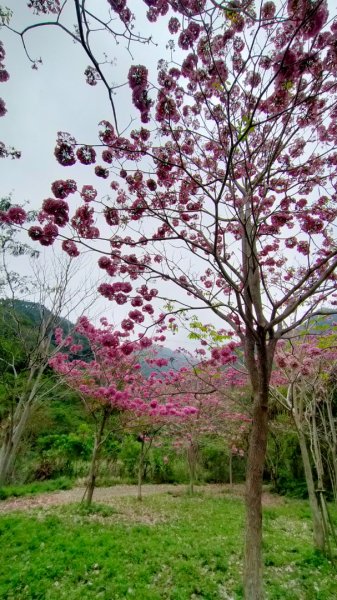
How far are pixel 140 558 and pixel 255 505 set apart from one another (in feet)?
11.0

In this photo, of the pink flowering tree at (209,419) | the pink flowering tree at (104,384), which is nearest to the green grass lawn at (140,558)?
the pink flowering tree at (104,384)

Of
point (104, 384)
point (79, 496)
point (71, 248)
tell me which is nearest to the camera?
point (71, 248)

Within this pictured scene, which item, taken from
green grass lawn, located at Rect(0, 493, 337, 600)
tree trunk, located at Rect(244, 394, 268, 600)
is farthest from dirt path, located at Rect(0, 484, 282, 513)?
tree trunk, located at Rect(244, 394, 268, 600)

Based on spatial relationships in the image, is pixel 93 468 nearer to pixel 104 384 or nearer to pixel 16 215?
pixel 104 384

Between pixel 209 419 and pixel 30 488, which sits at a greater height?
pixel 209 419

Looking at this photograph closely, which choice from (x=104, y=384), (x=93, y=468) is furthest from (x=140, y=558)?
(x=104, y=384)

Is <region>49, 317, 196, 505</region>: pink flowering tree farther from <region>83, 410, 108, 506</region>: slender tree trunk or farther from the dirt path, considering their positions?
the dirt path

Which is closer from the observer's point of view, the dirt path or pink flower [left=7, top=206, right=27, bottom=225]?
pink flower [left=7, top=206, right=27, bottom=225]

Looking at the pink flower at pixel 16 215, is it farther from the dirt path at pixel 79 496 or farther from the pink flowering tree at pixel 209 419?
→ the pink flowering tree at pixel 209 419

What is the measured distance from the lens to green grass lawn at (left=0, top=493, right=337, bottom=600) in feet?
11.9

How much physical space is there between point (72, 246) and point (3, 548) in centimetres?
512

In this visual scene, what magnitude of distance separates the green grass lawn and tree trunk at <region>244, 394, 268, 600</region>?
2048mm

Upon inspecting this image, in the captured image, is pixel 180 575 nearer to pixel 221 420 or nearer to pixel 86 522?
pixel 86 522

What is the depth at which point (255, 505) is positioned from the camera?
2.37 meters
